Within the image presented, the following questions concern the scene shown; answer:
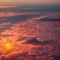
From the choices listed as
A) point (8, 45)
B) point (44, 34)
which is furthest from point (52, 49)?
point (8, 45)

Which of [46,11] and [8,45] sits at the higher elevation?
[46,11]

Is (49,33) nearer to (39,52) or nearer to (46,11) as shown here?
(39,52)

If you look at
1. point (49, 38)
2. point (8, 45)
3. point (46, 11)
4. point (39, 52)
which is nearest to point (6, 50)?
point (8, 45)

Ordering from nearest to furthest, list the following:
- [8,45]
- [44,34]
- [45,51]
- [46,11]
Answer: [8,45] → [45,51] → [44,34] → [46,11]

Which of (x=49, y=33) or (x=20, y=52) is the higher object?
(x=49, y=33)

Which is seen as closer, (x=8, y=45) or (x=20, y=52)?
(x=8, y=45)

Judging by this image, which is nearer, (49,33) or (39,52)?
(39,52)

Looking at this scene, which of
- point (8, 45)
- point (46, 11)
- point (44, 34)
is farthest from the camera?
point (46, 11)

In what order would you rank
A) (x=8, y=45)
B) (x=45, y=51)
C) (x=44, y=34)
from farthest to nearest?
(x=44, y=34) → (x=45, y=51) → (x=8, y=45)

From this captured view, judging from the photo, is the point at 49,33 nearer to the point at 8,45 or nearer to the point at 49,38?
the point at 49,38

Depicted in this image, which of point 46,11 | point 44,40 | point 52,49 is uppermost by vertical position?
point 46,11
